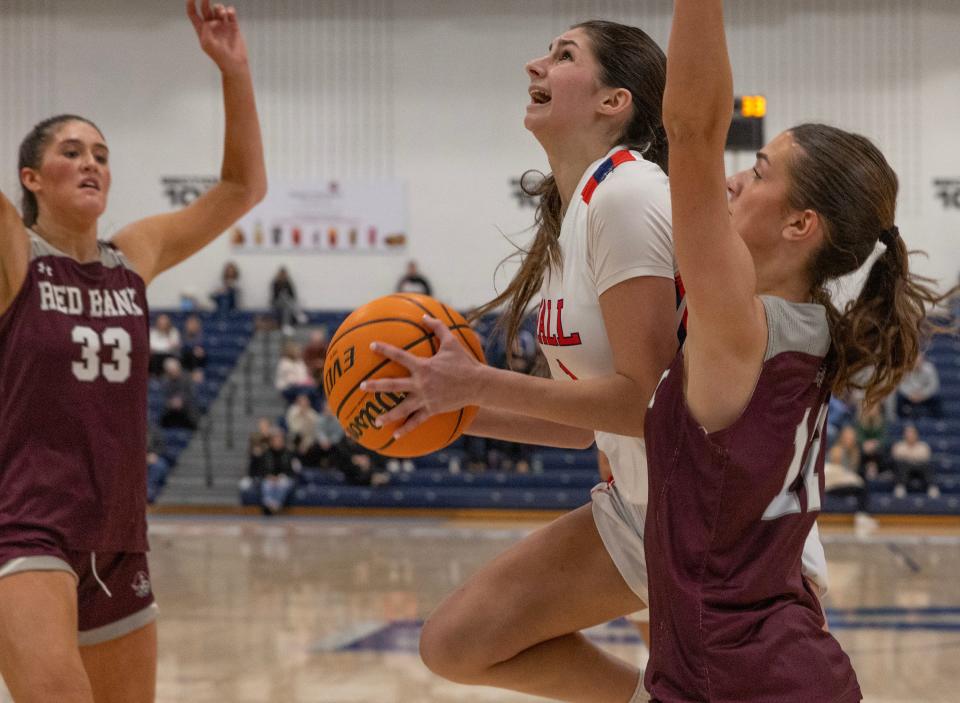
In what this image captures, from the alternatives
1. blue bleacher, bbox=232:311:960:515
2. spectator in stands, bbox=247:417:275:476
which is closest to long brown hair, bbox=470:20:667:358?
blue bleacher, bbox=232:311:960:515

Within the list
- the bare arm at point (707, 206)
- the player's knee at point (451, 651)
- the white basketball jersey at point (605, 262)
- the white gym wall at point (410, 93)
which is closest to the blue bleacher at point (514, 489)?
the white gym wall at point (410, 93)

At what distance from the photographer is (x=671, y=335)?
2.49 metres

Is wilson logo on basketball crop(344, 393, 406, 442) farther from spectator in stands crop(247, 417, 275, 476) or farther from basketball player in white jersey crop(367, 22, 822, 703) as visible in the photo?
spectator in stands crop(247, 417, 275, 476)

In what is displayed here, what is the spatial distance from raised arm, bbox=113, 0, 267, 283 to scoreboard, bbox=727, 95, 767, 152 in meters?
3.55

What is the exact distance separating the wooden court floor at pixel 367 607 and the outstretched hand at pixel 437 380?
3262 mm

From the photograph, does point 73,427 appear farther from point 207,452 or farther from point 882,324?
point 207,452

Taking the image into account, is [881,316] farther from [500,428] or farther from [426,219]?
[426,219]

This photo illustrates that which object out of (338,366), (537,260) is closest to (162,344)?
(537,260)

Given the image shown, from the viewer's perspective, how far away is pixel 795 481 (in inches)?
87.0

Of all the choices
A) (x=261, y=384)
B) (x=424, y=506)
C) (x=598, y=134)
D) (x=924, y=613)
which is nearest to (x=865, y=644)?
(x=924, y=613)

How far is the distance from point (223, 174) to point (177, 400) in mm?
11978

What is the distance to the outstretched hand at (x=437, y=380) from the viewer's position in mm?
2338

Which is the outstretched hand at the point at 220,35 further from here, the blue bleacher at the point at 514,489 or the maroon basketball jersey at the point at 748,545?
the blue bleacher at the point at 514,489

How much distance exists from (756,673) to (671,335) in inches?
28.6
